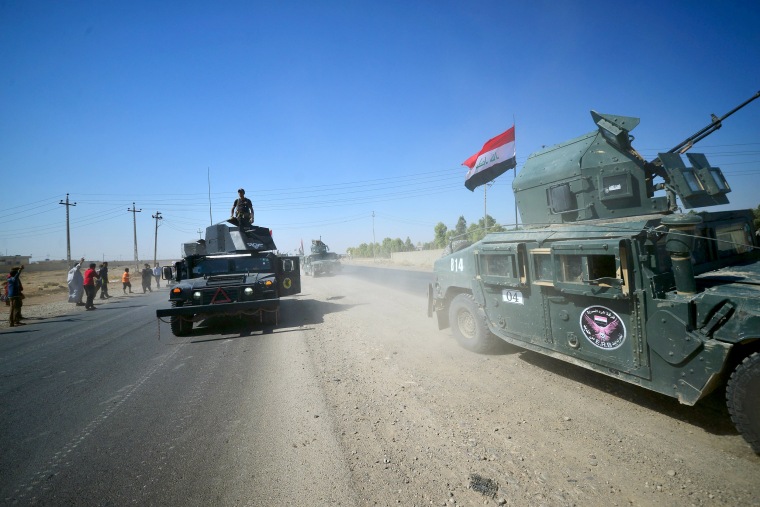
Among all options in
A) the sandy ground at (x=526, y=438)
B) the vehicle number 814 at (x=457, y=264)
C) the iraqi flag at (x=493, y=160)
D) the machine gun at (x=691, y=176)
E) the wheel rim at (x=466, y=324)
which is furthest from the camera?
the iraqi flag at (x=493, y=160)

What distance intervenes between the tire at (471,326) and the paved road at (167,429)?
9.05 ft

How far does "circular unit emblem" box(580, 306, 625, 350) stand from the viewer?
3273 millimetres

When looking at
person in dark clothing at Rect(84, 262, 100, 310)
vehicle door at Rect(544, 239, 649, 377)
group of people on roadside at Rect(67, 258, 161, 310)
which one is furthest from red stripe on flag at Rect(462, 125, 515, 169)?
person in dark clothing at Rect(84, 262, 100, 310)

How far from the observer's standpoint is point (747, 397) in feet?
8.03

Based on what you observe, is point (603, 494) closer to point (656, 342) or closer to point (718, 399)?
point (656, 342)

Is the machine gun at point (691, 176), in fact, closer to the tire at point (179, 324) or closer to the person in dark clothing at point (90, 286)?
the tire at point (179, 324)

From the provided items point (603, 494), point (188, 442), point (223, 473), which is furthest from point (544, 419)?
point (188, 442)

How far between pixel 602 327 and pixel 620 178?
2.31m

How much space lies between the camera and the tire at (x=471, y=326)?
5109 millimetres

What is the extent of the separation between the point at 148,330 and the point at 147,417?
6115 millimetres

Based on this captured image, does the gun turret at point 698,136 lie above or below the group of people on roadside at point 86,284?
above

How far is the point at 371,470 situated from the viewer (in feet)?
8.46

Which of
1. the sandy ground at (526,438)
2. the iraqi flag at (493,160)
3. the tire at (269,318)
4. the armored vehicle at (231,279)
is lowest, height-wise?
the sandy ground at (526,438)

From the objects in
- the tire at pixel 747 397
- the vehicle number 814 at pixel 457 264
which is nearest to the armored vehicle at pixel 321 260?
the vehicle number 814 at pixel 457 264
